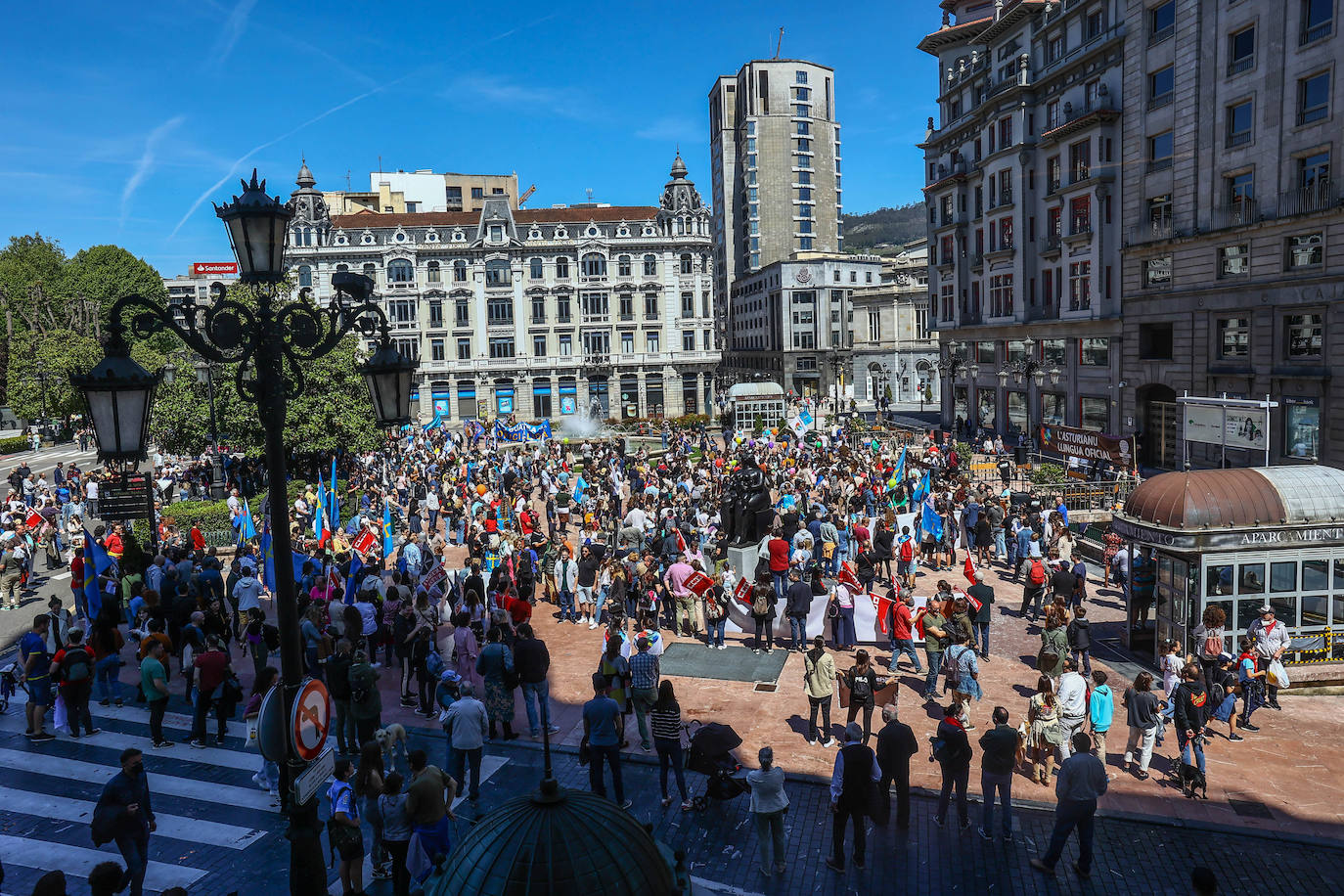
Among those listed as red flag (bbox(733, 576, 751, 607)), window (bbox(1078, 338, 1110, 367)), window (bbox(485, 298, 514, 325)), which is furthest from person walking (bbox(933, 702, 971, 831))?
window (bbox(485, 298, 514, 325))

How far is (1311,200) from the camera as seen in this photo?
96.0ft

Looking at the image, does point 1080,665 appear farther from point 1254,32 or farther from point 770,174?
point 770,174

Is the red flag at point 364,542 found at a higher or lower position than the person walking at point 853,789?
higher

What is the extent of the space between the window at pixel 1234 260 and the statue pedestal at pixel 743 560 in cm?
2423

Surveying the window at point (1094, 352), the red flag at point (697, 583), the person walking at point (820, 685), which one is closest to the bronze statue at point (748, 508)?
the red flag at point (697, 583)

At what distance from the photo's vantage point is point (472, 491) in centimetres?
3036

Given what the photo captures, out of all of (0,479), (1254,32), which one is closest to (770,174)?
(1254,32)

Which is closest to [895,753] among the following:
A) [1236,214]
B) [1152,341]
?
[1236,214]

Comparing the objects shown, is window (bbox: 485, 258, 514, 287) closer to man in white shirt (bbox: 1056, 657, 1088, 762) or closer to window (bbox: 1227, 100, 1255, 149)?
window (bbox: 1227, 100, 1255, 149)

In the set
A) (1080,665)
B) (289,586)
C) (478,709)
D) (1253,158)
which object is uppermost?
(1253,158)

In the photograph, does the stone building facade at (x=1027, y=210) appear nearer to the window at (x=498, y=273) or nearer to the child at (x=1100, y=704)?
the child at (x=1100, y=704)

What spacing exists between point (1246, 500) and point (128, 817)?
16.2 metres

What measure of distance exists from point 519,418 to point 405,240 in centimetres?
1736

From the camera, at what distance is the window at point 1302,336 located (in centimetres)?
2973
